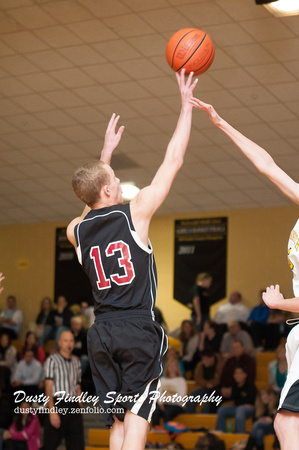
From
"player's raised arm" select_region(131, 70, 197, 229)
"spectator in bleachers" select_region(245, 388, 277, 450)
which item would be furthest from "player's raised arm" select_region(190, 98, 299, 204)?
"spectator in bleachers" select_region(245, 388, 277, 450)

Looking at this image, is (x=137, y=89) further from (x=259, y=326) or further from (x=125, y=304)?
(x=125, y=304)

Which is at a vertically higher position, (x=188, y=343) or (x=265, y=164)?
(x=265, y=164)

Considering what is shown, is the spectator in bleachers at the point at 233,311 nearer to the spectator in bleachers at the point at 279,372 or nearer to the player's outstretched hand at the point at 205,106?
the spectator in bleachers at the point at 279,372

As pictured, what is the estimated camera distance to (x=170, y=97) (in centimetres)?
1233

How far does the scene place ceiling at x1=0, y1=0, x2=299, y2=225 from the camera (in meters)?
10.5

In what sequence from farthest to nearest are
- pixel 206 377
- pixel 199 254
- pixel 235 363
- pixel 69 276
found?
1. pixel 69 276
2. pixel 199 254
3. pixel 206 377
4. pixel 235 363

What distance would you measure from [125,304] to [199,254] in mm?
13576

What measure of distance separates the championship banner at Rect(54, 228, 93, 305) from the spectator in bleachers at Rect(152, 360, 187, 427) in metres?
5.84

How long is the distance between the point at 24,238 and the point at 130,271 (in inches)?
631

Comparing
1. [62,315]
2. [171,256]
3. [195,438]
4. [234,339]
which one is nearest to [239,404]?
[195,438]

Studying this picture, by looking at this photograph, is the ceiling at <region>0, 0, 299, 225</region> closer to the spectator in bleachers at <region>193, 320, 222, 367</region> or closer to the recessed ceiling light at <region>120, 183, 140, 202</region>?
the recessed ceiling light at <region>120, 183, 140, 202</region>

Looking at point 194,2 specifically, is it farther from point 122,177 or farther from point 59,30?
point 122,177

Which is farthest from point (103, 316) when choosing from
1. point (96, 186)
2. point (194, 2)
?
point (194, 2)

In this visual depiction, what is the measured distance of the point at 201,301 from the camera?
17.0 meters
